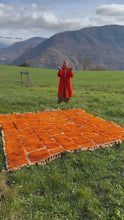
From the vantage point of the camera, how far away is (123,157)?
4.07 metres

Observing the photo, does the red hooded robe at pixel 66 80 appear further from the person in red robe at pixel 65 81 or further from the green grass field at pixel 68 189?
the green grass field at pixel 68 189

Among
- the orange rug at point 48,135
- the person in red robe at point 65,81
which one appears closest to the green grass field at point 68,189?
the orange rug at point 48,135

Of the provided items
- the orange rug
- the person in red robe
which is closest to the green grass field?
the orange rug

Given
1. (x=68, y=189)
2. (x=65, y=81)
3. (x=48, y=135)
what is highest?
(x=65, y=81)

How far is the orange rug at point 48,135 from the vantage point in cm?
387

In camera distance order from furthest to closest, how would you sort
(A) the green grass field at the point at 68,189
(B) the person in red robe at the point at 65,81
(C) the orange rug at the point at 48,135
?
(B) the person in red robe at the point at 65,81 < (C) the orange rug at the point at 48,135 < (A) the green grass field at the point at 68,189

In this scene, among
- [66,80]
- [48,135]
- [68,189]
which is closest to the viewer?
[68,189]

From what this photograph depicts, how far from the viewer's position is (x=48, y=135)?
4.85 meters

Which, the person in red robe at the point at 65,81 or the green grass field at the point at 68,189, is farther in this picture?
the person in red robe at the point at 65,81

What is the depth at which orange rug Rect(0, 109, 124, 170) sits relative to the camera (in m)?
3.87

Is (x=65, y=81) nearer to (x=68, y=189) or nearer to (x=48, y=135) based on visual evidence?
(x=48, y=135)

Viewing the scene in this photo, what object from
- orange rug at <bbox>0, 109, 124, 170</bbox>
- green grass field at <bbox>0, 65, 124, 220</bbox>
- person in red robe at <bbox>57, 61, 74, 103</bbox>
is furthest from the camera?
person in red robe at <bbox>57, 61, 74, 103</bbox>

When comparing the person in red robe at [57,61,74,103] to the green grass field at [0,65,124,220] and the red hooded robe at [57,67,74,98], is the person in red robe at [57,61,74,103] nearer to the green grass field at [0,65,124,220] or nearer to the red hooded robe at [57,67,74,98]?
the red hooded robe at [57,67,74,98]

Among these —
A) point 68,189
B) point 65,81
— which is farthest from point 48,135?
point 65,81
